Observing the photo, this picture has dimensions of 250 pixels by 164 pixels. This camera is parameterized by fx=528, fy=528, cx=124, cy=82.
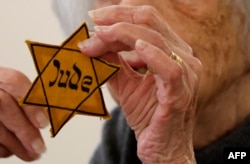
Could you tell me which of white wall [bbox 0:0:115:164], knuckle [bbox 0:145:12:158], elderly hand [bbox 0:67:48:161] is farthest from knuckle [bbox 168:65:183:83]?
white wall [bbox 0:0:115:164]

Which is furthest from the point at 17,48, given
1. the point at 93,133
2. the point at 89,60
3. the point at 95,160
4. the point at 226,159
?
the point at 89,60

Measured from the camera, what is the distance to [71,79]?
Result: 0.80 m

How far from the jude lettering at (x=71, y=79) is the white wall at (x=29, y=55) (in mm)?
1129

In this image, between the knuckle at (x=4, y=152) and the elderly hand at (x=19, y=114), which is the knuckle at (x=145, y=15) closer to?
the elderly hand at (x=19, y=114)

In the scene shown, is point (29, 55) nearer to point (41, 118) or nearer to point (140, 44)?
point (41, 118)

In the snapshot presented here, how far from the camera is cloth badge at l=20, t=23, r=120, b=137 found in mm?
792

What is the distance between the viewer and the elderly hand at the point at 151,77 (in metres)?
0.78

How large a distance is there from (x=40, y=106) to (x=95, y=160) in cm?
67

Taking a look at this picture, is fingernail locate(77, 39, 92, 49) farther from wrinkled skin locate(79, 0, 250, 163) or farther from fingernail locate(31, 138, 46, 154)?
fingernail locate(31, 138, 46, 154)

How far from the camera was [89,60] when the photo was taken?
31.4 inches

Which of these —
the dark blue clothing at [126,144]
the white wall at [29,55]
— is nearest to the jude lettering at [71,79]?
the dark blue clothing at [126,144]

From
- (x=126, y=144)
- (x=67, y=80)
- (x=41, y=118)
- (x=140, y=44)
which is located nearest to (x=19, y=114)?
(x=41, y=118)

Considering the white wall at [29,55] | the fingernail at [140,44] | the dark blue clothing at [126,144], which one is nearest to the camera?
the fingernail at [140,44]

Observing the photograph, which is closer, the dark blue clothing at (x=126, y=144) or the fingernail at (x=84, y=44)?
the fingernail at (x=84, y=44)
